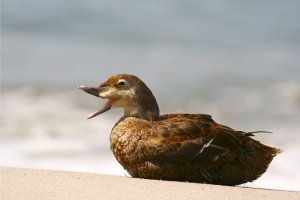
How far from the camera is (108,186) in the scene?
22.4ft

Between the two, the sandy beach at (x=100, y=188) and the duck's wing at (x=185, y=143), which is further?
the duck's wing at (x=185, y=143)

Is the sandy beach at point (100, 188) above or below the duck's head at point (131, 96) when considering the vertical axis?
below

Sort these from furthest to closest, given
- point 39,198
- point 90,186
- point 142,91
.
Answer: point 142,91
point 90,186
point 39,198

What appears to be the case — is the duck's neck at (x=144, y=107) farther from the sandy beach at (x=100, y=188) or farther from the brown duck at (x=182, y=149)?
the sandy beach at (x=100, y=188)

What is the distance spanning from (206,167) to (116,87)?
1.21 meters

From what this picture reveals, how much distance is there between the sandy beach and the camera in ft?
21.0

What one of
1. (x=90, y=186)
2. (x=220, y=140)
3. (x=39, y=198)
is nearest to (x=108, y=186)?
(x=90, y=186)

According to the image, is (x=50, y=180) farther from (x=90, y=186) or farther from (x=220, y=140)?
(x=220, y=140)

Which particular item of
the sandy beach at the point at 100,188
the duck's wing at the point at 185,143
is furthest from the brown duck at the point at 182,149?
the sandy beach at the point at 100,188

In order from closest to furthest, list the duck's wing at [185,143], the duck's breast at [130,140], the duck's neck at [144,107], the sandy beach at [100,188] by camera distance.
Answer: the sandy beach at [100,188], the duck's wing at [185,143], the duck's breast at [130,140], the duck's neck at [144,107]

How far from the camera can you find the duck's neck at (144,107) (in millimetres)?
7984

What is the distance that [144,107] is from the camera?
26.3ft

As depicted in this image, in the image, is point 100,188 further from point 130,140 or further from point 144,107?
point 144,107

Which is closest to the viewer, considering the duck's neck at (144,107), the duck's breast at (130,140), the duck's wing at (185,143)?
the duck's wing at (185,143)
